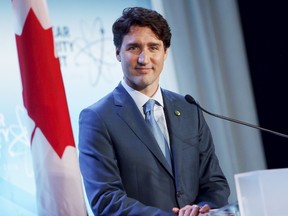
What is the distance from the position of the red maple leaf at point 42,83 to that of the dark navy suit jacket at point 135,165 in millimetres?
316

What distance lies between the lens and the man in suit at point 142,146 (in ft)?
6.67

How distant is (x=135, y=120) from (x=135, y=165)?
20cm

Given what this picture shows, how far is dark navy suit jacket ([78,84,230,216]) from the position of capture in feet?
6.60

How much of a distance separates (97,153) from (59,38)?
117 cm

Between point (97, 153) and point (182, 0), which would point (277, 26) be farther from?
point (97, 153)

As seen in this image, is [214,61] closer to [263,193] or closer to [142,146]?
[142,146]

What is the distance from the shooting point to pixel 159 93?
7.43 feet

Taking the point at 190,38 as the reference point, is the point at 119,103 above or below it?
below

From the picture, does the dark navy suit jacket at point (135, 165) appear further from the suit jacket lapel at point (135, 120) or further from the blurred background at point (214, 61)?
the blurred background at point (214, 61)

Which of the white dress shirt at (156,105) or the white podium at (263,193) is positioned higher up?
the white dress shirt at (156,105)

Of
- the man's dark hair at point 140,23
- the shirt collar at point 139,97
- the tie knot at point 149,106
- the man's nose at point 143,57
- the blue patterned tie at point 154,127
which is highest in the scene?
the man's dark hair at point 140,23

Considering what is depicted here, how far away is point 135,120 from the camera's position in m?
2.17

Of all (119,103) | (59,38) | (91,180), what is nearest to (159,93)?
(119,103)

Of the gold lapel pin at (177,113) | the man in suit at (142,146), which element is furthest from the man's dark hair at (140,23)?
the gold lapel pin at (177,113)
